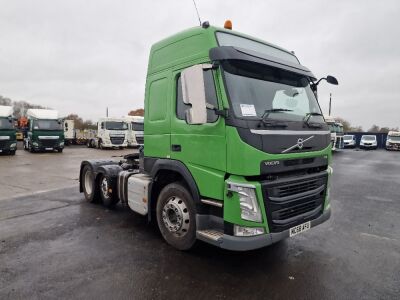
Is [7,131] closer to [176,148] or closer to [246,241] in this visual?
[176,148]

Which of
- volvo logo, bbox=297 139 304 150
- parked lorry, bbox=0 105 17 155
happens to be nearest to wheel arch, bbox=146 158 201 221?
volvo logo, bbox=297 139 304 150

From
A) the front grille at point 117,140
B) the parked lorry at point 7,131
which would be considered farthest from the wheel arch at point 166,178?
the front grille at point 117,140

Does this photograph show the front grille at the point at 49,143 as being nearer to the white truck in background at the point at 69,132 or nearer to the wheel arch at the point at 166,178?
the white truck in background at the point at 69,132

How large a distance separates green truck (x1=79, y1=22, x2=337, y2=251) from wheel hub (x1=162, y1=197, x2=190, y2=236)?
0.01 metres

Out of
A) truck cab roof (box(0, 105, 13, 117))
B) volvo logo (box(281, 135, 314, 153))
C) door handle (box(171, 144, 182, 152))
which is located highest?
truck cab roof (box(0, 105, 13, 117))

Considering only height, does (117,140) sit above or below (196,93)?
below

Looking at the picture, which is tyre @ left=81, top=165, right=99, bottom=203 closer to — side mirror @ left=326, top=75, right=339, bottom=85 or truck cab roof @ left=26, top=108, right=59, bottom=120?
Result: side mirror @ left=326, top=75, right=339, bottom=85

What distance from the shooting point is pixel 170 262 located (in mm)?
4160

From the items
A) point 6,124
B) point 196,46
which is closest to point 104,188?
point 196,46

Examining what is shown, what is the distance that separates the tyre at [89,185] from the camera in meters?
7.27

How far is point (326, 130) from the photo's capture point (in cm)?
454

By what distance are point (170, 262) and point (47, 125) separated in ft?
74.9

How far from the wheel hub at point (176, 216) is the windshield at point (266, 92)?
1624 millimetres

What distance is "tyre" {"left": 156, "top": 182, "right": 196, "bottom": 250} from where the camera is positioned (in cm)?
427
